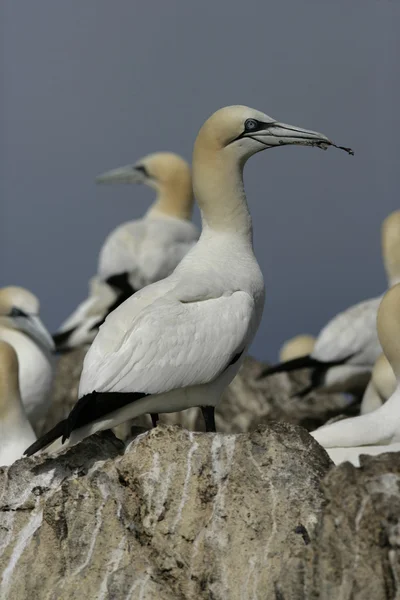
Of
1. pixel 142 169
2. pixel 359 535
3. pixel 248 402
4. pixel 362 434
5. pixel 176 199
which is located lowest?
pixel 248 402

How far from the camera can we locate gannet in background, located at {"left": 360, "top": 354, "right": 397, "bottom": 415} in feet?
31.9

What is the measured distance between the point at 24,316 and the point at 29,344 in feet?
1.36

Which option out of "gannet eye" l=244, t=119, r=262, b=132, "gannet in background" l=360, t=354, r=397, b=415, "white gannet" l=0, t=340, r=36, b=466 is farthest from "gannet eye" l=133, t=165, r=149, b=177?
"gannet eye" l=244, t=119, r=262, b=132

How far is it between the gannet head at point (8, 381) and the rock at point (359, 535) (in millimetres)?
3853

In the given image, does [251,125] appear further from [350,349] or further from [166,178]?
[166,178]

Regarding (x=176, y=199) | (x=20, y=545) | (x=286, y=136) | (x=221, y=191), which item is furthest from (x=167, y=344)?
(x=176, y=199)

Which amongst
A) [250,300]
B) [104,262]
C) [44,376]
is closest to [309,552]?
[250,300]

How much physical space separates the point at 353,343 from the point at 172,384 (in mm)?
6263

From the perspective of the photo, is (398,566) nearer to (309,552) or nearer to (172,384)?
(309,552)

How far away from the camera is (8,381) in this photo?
8.50m

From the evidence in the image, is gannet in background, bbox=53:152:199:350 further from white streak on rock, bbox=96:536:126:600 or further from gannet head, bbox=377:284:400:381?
white streak on rock, bbox=96:536:126:600

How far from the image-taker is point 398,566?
458 cm

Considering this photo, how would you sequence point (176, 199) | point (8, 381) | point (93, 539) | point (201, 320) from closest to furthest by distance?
point (93, 539) < point (201, 320) < point (8, 381) < point (176, 199)

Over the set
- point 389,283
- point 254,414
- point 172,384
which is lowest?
point 254,414
